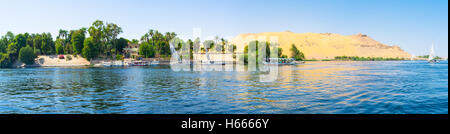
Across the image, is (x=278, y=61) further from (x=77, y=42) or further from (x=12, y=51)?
(x=12, y=51)

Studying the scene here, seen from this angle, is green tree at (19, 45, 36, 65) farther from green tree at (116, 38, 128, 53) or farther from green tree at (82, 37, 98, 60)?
green tree at (116, 38, 128, 53)

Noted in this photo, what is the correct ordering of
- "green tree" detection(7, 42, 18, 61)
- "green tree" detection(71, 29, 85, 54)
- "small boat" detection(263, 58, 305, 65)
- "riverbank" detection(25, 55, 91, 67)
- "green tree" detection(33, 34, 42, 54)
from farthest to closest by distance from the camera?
"green tree" detection(33, 34, 42, 54) → "green tree" detection(71, 29, 85, 54) → "green tree" detection(7, 42, 18, 61) → "riverbank" detection(25, 55, 91, 67) → "small boat" detection(263, 58, 305, 65)

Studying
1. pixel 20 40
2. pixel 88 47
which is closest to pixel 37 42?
pixel 20 40

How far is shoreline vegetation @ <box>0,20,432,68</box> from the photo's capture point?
135 meters

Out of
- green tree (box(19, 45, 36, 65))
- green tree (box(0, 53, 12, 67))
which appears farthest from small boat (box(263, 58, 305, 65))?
green tree (box(0, 53, 12, 67))

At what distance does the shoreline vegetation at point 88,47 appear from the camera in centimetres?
13465

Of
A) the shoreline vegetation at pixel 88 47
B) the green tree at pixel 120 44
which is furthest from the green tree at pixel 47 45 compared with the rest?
the green tree at pixel 120 44

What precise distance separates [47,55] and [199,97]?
152846 mm

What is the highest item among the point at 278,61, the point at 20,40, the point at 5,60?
the point at 20,40

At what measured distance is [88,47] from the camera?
134 m

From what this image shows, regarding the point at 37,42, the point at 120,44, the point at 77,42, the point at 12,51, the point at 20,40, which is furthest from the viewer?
the point at 120,44
